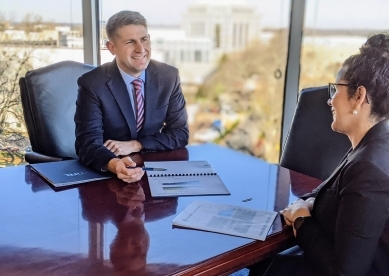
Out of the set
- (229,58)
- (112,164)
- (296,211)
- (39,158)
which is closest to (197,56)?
(229,58)

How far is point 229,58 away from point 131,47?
115cm

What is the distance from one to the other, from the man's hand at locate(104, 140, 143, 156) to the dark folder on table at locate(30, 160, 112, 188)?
0.21 metres

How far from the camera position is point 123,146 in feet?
6.17

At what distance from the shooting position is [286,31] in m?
2.79

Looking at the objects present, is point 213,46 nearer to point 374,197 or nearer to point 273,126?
point 273,126

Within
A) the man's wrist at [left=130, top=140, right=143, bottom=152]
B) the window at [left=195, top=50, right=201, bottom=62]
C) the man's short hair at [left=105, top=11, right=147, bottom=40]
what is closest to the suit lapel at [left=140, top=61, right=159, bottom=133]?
the man's wrist at [left=130, top=140, right=143, bottom=152]

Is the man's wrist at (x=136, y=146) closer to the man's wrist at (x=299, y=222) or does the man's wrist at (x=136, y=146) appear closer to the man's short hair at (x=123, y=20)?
the man's short hair at (x=123, y=20)

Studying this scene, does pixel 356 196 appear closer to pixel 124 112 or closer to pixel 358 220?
pixel 358 220

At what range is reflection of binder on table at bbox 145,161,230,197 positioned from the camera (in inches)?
55.3

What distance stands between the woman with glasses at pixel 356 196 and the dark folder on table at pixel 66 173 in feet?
2.29

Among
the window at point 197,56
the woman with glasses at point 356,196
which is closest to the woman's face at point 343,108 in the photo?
the woman with glasses at point 356,196

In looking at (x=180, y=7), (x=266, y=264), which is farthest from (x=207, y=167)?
(x=180, y=7)

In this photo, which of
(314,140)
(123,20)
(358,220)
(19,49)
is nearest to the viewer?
(358,220)

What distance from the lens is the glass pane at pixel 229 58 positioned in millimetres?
2855
